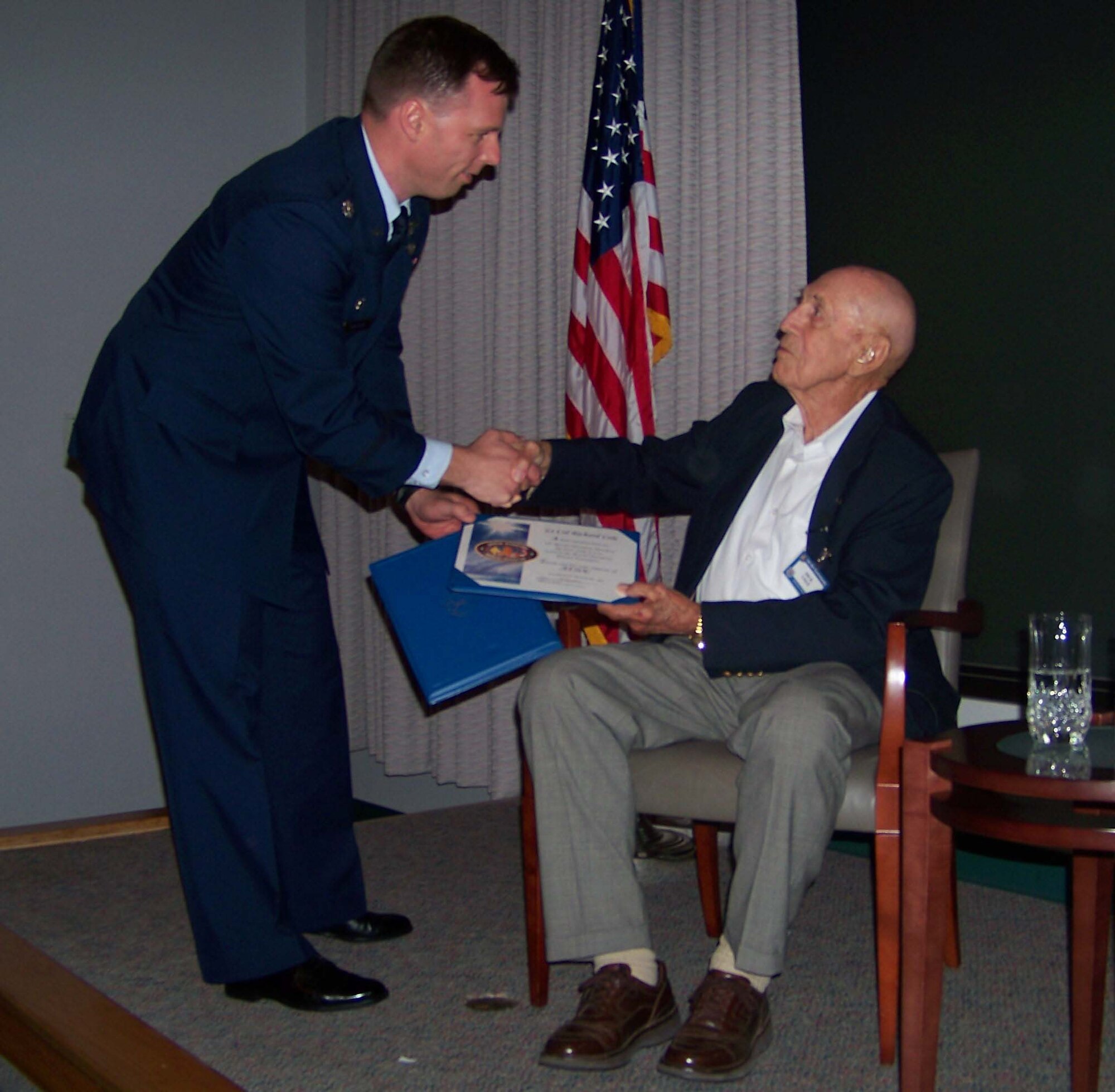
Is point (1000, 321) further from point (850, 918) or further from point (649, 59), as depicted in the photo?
point (850, 918)

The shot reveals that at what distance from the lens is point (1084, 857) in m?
1.89

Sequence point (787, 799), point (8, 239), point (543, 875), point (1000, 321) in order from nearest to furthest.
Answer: point (787, 799) → point (543, 875) → point (1000, 321) → point (8, 239)

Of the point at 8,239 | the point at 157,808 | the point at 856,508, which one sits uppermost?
Answer: the point at 8,239

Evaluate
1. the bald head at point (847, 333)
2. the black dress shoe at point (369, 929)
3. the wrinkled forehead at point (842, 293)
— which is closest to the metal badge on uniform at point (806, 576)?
the bald head at point (847, 333)

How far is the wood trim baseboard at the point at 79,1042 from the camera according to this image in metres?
1.78

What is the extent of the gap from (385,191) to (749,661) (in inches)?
43.3

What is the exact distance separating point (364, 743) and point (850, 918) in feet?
7.08

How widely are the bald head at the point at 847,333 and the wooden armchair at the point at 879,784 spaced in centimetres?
32

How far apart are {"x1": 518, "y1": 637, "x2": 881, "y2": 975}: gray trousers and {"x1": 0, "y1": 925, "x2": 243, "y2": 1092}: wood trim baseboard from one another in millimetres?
602

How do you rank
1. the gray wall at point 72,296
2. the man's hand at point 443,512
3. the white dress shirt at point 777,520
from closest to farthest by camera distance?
1. the white dress shirt at point 777,520
2. the man's hand at point 443,512
3. the gray wall at point 72,296

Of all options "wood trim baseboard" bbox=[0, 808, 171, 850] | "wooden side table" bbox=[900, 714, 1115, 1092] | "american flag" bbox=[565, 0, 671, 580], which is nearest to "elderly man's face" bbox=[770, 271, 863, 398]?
"wooden side table" bbox=[900, 714, 1115, 1092]

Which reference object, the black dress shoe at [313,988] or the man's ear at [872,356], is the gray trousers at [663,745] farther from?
the man's ear at [872,356]

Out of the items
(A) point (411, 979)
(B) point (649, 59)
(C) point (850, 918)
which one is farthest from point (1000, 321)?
(A) point (411, 979)

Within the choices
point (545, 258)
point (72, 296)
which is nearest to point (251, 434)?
point (545, 258)
